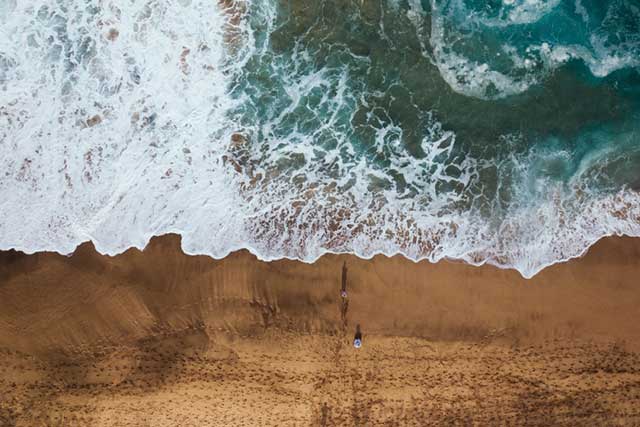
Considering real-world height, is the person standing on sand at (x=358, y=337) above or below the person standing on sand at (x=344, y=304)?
below

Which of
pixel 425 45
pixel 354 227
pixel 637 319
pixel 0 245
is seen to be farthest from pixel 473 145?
pixel 0 245

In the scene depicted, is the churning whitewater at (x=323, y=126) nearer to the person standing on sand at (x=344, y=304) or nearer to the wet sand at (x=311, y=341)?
the wet sand at (x=311, y=341)

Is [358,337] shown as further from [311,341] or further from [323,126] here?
[323,126]

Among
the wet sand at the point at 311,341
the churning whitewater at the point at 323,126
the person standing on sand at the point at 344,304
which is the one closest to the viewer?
the wet sand at the point at 311,341

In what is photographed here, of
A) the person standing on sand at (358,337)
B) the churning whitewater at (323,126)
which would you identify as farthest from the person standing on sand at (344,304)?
the churning whitewater at (323,126)

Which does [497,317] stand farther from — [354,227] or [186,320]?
[186,320]

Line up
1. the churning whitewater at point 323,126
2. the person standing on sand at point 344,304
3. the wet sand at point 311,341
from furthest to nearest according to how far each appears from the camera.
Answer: the churning whitewater at point 323,126 → the person standing on sand at point 344,304 → the wet sand at point 311,341

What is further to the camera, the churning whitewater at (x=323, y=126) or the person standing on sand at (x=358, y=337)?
the churning whitewater at (x=323, y=126)

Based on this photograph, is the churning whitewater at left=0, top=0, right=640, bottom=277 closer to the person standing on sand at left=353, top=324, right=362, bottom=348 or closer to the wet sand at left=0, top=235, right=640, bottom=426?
the wet sand at left=0, top=235, right=640, bottom=426

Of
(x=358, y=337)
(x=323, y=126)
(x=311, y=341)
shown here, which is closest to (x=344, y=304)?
(x=358, y=337)
